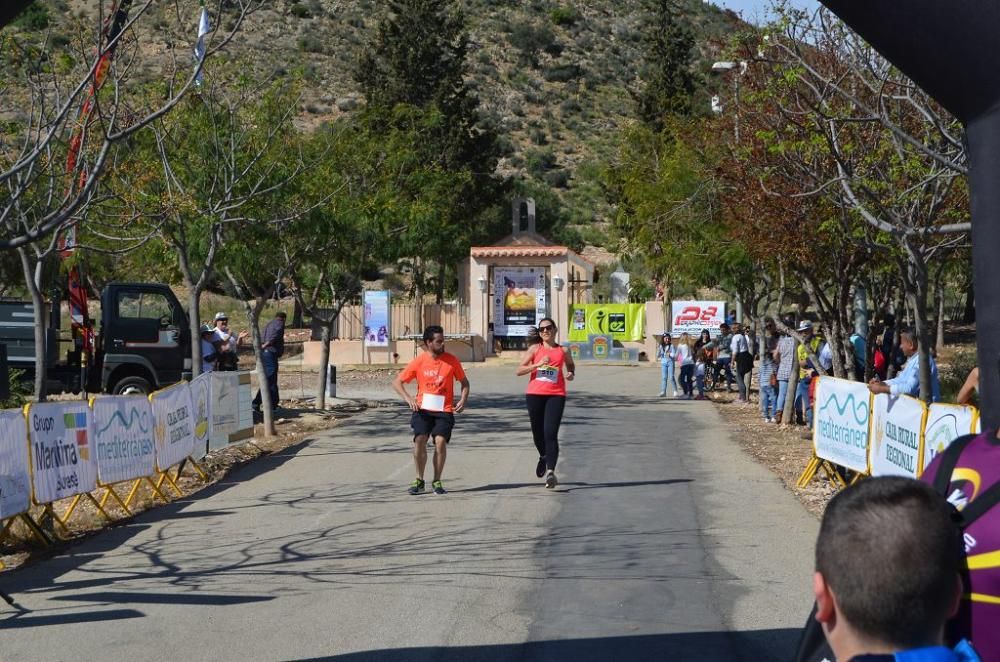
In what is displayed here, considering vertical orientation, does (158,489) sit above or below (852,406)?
below

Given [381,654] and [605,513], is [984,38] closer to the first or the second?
[381,654]

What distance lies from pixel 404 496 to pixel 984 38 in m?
8.97

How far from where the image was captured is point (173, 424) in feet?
46.1

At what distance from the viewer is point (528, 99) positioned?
9281cm

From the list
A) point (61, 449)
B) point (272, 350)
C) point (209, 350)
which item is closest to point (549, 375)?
point (61, 449)

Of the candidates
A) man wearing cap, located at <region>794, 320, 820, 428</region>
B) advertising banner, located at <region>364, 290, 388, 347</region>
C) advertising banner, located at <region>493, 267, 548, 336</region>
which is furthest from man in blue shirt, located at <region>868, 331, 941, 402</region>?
advertising banner, located at <region>493, 267, 548, 336</region>

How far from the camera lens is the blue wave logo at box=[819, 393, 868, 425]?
1220cm

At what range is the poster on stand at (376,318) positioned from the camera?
128ft

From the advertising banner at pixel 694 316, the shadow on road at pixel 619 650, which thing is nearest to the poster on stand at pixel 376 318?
the advertising banner at pixel 694 316

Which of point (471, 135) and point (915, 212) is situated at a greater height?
point (471, 135)

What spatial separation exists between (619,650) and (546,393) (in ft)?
22.0

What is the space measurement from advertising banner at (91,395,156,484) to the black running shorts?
289cm

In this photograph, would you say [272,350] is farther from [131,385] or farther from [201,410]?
[201,410]

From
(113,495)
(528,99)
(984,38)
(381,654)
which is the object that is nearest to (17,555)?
(113,495)
